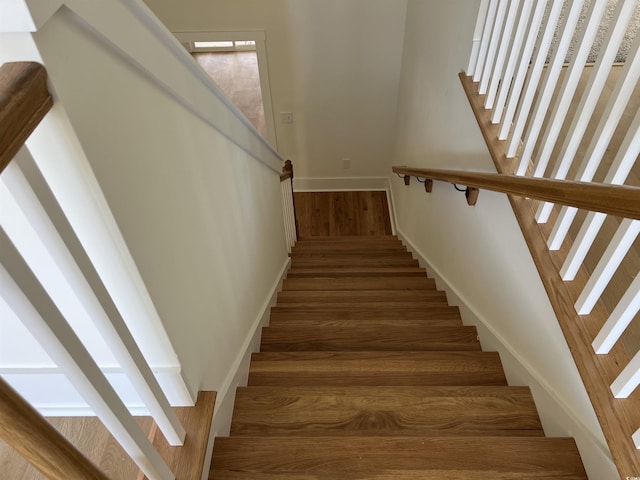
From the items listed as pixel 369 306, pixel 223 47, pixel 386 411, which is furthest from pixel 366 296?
pixel 223 47

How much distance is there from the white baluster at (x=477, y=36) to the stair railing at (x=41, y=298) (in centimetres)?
200

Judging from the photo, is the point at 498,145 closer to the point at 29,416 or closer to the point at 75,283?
the point at 75,283

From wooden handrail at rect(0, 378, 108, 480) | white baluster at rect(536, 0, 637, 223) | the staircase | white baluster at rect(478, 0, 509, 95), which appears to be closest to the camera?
wooden handrail at rect(0, 378, 108, 480)

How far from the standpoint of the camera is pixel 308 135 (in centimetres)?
502

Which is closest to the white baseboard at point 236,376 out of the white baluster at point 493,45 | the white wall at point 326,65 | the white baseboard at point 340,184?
the white baluster at point 493,45

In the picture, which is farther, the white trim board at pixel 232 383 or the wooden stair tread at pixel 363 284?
the wooden stair tread at pixel 363 284

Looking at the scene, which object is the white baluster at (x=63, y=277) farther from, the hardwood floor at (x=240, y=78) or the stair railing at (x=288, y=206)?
the hardwood floor at (x=240, y=78)

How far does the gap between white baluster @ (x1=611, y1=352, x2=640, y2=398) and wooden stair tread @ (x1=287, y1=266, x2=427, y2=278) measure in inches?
77.4

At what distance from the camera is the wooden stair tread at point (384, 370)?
1624mm

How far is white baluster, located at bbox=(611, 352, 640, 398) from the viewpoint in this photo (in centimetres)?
96

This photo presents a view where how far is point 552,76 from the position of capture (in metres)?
1.39

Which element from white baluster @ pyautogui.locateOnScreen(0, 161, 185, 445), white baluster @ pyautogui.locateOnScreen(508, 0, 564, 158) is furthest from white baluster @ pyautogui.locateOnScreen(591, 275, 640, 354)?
white baluster @ pyautogui.locateOnScreen(0, 161, 185, 445)

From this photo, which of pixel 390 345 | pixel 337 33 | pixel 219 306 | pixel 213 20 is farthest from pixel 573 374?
pixel 213 20

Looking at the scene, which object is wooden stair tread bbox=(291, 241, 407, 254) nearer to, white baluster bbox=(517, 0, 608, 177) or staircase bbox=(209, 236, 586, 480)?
staircase bbox=(209, 236, 586, 480)
